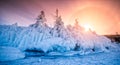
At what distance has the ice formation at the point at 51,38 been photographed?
859cm

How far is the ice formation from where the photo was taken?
28.2 ft

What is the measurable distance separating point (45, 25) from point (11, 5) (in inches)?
125

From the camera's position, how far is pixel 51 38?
9.13 m

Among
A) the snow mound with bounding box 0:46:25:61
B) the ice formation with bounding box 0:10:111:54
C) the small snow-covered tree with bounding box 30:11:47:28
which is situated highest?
the small snow-covered tree with bounding box 30:11:47:28

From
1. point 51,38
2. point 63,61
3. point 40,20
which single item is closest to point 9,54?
point 63,61

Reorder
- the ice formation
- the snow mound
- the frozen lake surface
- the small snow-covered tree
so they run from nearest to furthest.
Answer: the frozen lake surface < the snow mound < the ice formation < the small snow-covered tree

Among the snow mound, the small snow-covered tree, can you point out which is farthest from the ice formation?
the snow mound

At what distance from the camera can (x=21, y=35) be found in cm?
900

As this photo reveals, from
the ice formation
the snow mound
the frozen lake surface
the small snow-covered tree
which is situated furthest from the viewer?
the small snow-covered tree

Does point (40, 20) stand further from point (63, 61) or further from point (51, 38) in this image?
point (63, 61)

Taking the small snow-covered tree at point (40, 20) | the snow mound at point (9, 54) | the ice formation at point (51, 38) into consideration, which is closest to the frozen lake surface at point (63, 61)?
the snow mound at point (9, 54)

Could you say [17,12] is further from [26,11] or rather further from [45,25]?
[45,25]

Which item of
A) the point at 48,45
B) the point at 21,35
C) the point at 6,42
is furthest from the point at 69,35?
the point at 6,42

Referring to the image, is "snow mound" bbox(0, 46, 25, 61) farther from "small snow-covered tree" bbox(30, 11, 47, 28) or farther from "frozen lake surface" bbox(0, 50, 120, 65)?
"small snow-covered tree" bbox(30, 11, 47, 28)
